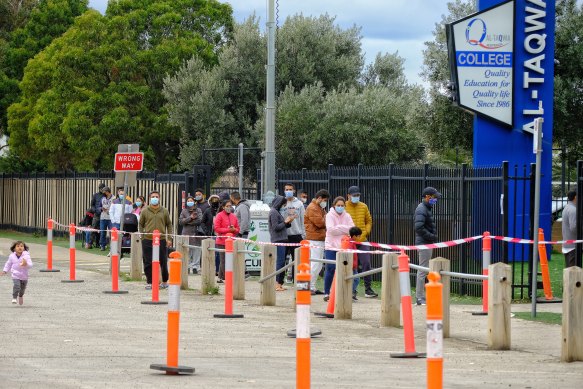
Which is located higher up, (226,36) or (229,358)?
(226,36)

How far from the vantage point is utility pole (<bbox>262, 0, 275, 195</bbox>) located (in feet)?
90.8

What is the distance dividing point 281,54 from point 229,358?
36267 mm

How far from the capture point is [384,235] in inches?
949

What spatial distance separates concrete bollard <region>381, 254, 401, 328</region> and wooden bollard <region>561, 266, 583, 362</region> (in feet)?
12.6

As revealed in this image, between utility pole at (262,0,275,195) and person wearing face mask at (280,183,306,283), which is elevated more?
utility pole at (262,0,275,195)

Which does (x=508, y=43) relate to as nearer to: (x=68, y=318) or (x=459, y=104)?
(x=459, y=104)

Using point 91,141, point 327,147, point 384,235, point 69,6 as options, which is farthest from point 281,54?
point 384,235

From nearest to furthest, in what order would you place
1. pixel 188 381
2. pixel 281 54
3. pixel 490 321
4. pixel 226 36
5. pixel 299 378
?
pixel 299 378, pixel 188 381, pixel 490 321, pixel 281 54, pixel 226 36

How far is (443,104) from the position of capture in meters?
39.7

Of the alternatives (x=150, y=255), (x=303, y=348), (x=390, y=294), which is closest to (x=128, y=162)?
(x=150, y=255)

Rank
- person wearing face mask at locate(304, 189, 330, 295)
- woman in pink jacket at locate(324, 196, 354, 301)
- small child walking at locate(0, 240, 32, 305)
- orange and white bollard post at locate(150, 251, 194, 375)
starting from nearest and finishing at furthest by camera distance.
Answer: orange and white bollard post at locate(150, 251, 194, 375), small child walking at locate(0, 240, 32, 305), woman in pink jacket at locate(324, 196, 354, 301), person wearing face mask at locate(304, 189, 330, 295)

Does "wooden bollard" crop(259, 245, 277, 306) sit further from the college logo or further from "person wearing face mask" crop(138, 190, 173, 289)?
the college logo

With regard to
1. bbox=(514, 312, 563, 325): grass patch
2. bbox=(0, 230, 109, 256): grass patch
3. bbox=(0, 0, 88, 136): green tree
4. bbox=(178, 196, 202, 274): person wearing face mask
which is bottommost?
bbox=(0, 230, 109, 256): grass patch

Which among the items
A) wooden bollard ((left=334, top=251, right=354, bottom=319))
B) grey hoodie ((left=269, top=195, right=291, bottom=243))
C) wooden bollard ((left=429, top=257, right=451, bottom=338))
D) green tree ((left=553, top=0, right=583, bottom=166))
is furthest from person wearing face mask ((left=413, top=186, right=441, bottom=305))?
green tree ((left=553, top=0, right=583, bottom=166))
